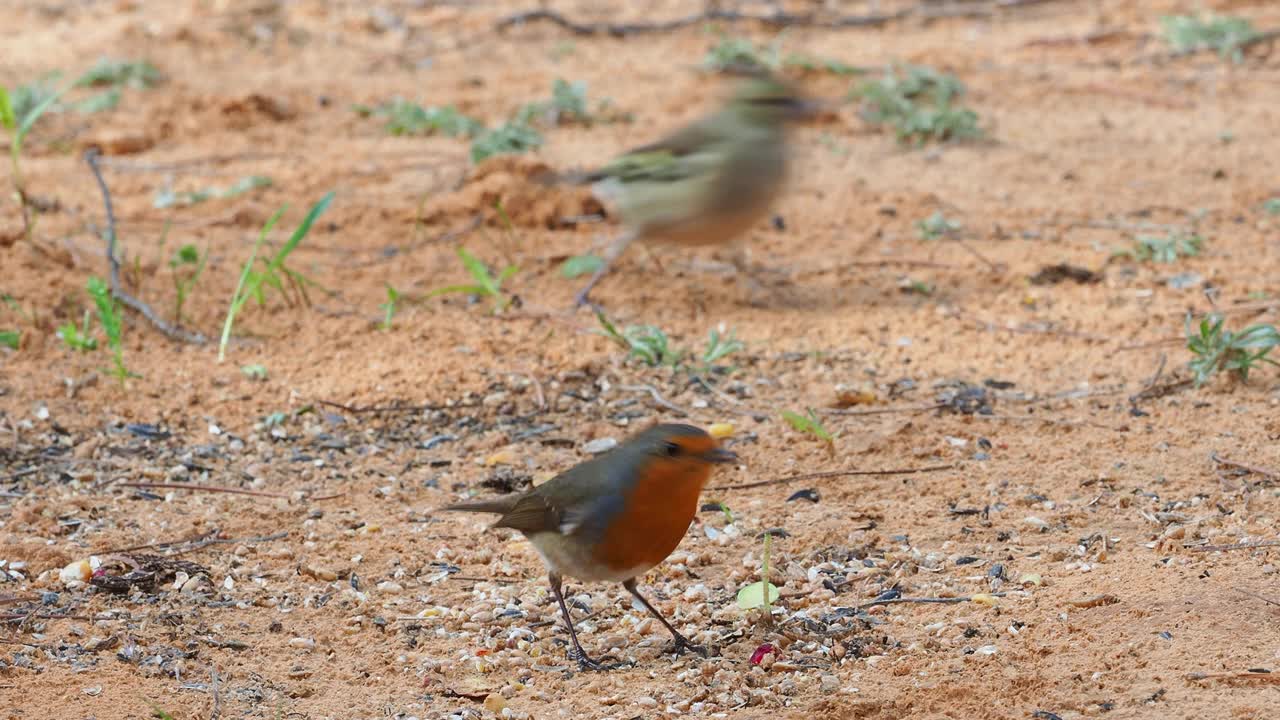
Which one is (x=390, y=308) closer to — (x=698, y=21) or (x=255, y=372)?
(x=255, y=372)

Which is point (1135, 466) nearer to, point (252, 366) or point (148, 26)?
point (252, 366)

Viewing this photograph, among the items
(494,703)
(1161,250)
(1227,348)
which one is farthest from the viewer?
(1161,250)

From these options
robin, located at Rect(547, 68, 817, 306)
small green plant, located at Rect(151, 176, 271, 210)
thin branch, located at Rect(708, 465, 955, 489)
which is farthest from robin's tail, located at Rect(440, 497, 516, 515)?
small green plant, located at Rect(151, 176, 271, 210)

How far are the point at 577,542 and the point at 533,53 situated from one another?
8298 mm

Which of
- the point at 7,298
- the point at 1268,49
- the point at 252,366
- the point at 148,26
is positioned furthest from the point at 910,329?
the point at 148,26

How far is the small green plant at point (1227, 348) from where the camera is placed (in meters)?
4.47

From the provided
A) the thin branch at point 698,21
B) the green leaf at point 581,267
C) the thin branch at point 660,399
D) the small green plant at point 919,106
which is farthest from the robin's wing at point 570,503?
the thin branch at point 698,21

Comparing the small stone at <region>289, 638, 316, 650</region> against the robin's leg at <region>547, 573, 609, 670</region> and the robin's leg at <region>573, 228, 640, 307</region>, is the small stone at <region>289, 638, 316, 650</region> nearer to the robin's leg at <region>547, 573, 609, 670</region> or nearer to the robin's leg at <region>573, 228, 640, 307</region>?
the robin's leg at <region>547, 573, 609, 670</region>

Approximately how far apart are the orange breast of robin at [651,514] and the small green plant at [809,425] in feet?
3.54

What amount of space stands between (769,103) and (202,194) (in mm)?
3383

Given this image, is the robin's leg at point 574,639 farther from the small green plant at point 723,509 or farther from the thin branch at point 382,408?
the thin branch at point 382,408

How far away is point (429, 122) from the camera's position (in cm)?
856

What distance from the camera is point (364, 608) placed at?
3.64 metres

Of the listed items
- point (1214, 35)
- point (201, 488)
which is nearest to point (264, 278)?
point (201, 488)
